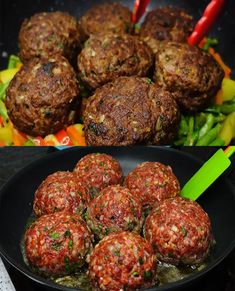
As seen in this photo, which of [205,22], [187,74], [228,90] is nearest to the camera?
[187,74]

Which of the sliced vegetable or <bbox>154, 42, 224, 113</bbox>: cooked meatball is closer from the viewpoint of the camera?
<bbox>154, 42, 224, 113</bbox>: cooked meatball

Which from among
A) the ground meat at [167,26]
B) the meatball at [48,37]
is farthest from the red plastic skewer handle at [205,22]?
the meatball at [48,37]

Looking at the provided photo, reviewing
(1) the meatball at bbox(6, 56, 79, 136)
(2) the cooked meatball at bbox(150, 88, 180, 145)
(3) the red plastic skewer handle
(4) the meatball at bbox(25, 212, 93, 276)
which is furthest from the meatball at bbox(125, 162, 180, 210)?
(3) the red plastic skewer handle

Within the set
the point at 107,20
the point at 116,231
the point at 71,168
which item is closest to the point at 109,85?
the point at 71,168

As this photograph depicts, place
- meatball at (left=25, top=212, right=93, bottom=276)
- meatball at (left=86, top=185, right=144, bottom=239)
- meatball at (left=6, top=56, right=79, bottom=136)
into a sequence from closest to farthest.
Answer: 1. meatball at (left=25, top=212, right=93, bottom=276)
2. meatball at (left=86, top=185, right=144, bottom=239)
3. meatball at (left=6, top=56, right=79, bottom=136)

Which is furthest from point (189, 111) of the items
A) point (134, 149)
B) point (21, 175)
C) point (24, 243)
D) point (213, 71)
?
point (24, 243)

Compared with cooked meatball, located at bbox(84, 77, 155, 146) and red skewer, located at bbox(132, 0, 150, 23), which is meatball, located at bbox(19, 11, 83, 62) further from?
red skewer, located at bbox(132, 0, 150, 23)

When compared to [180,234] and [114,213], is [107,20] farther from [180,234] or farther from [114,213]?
[180,234]
